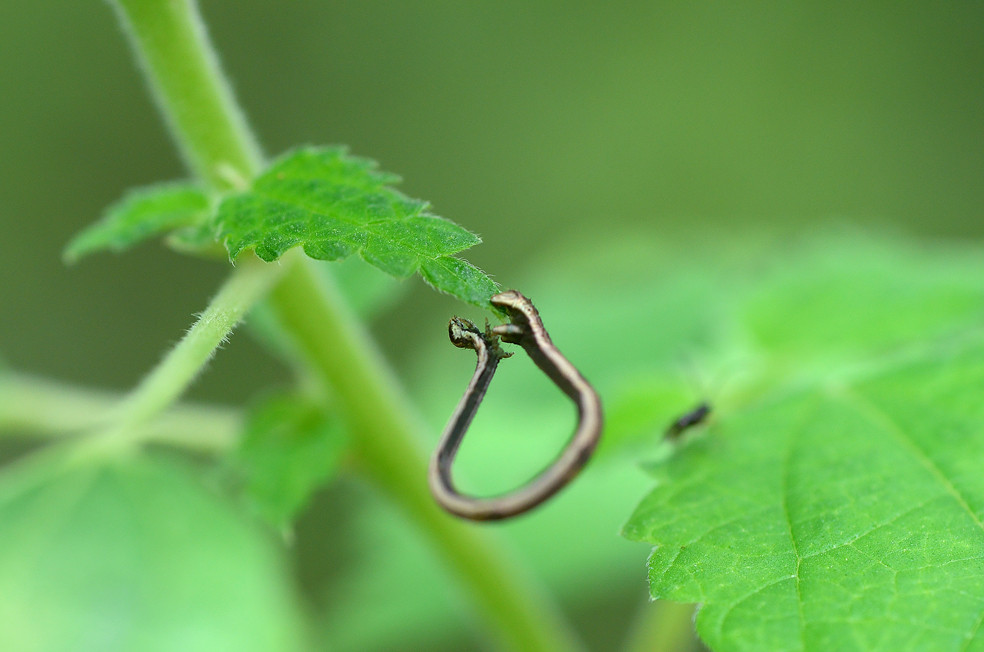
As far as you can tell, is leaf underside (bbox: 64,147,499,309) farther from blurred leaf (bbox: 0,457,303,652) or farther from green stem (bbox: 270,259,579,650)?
blurred leaf (bbox: 0,457,303,652)

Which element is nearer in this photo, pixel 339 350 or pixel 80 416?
pixel 339 350

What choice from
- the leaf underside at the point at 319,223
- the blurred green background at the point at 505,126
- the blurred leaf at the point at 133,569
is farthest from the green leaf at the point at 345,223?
the blurred green background at the point at 505,126

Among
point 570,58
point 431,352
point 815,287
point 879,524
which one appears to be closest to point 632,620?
point 431,352

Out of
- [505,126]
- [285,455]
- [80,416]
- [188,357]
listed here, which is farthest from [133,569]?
[505,126]

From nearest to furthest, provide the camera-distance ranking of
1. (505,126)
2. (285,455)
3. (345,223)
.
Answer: (345,223)
(285,455)
(505,126)

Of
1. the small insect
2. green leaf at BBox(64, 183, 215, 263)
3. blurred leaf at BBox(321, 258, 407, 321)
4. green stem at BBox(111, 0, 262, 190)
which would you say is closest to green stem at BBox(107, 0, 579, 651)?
green stem at BBox(111, 0, 262, 190)

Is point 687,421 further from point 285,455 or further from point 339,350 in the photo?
point 285,455

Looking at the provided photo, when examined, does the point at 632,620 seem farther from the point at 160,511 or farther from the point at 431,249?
the point at 431,249
